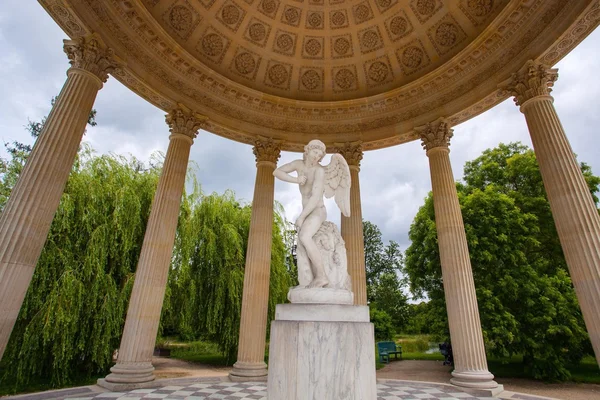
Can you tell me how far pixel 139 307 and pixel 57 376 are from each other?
244 inches

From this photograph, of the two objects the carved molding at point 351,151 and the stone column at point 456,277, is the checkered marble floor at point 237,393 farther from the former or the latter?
the carved molding at point 351,151

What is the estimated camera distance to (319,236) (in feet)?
33.3

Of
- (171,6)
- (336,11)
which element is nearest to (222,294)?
(171,6)

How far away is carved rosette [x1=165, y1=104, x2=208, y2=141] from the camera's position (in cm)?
2173

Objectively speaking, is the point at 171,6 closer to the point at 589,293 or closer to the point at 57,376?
the point at 57,376

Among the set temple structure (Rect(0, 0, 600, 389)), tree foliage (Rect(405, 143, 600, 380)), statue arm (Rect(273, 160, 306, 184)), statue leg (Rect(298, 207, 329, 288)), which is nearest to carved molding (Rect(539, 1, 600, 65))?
temple structure (Rect(0, 0, 600, 389))

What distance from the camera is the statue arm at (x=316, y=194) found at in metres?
10.3

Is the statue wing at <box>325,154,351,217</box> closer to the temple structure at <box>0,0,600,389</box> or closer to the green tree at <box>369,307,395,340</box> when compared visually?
the temple structure at <box>0,0,600,389</box>

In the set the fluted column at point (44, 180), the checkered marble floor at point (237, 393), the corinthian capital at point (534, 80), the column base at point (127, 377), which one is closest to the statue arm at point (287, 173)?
the checkered marble floor at point (237, 393)

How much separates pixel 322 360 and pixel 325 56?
2683 cm

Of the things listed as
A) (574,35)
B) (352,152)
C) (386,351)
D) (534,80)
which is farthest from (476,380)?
(386,351)

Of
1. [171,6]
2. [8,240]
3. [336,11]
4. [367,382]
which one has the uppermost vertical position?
[336,11]

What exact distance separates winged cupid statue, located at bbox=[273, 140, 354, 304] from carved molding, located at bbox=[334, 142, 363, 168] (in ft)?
47.4

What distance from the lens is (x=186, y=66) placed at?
22.5m
